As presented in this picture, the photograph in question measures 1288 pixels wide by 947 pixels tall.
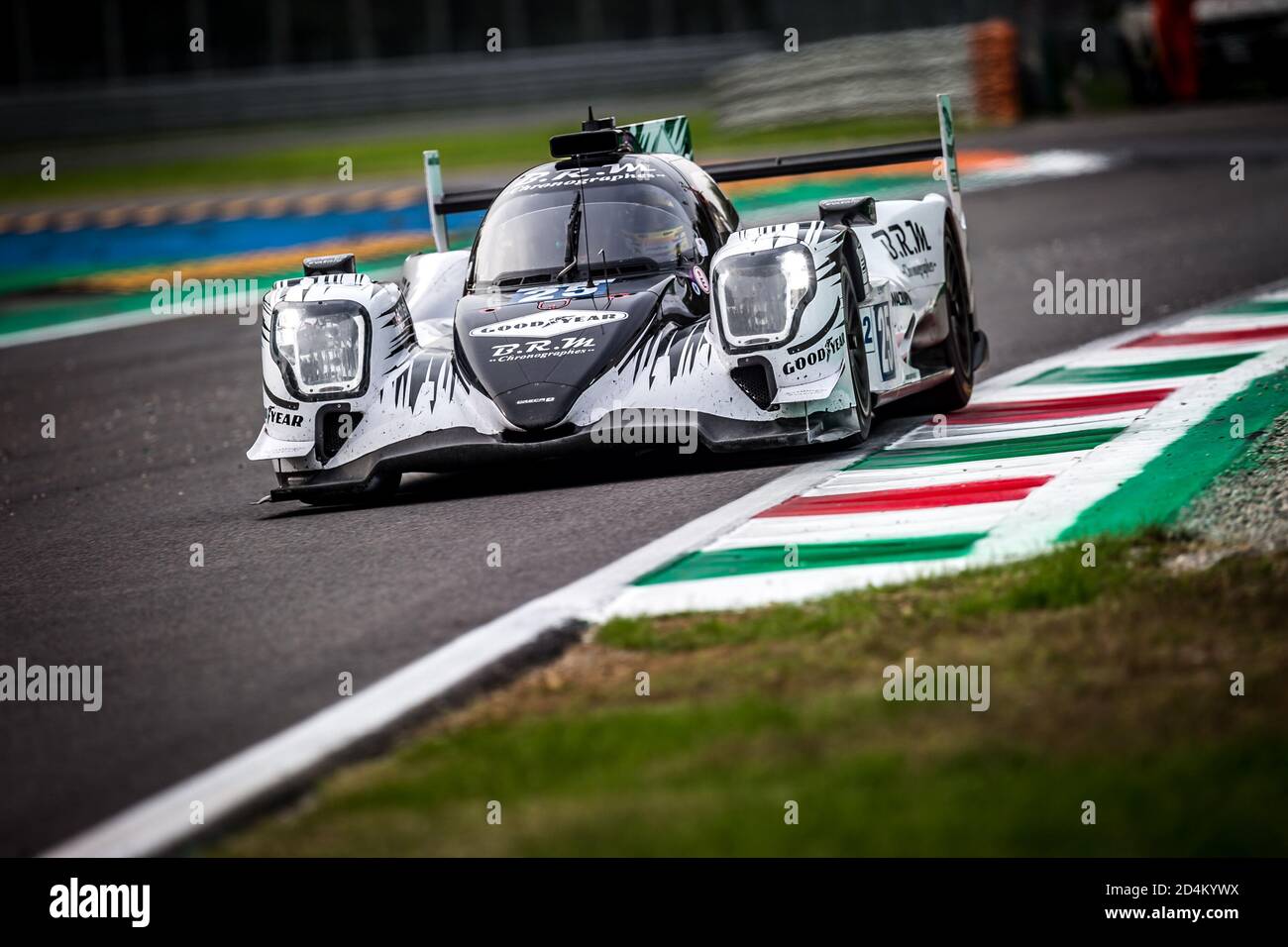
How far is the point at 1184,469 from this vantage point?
6812 mm

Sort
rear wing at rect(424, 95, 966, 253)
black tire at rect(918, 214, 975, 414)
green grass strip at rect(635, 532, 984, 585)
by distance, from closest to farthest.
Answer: green grass strip at rect(635, 532, 984, 585)
black tire at rect(918, 214, 975, 414)
rear wing at rect(424, 95, 966, 253)

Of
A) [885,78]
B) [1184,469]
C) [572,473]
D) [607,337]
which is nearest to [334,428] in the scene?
[572,473]

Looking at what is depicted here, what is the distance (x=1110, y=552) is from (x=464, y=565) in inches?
81.2

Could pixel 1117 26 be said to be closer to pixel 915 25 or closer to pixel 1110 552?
pixel 915 25

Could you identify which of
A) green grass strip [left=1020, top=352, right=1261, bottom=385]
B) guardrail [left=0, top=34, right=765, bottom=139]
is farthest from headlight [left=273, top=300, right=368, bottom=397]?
guardrail [left=0, top=34, right=765, bottom=139]

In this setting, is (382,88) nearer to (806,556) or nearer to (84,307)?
(84,307)

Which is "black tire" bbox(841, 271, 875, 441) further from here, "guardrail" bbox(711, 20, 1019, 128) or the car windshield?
"guardrail" bbox(711, 20, 1019, 128)

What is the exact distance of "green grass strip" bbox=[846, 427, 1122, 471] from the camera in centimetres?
750

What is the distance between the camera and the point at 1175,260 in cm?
1454

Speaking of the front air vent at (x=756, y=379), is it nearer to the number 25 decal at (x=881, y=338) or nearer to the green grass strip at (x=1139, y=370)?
the number 25 decal at (x=881, y=338)

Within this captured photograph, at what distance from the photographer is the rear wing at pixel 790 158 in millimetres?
9516

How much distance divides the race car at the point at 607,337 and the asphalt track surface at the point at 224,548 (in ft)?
0.84

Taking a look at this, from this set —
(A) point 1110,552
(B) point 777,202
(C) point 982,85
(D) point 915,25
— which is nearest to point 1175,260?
(B) point 777,202

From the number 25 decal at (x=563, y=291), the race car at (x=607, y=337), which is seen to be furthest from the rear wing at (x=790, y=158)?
the number 25 decal at (x=563, y=291)
